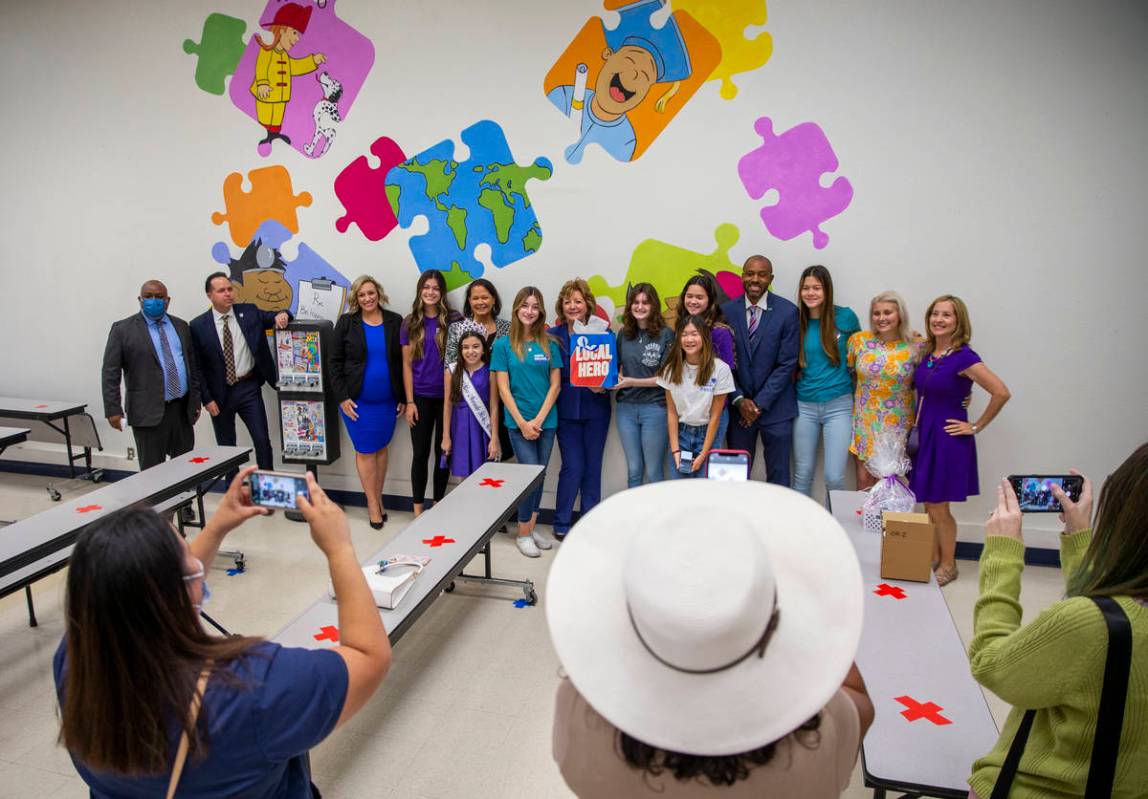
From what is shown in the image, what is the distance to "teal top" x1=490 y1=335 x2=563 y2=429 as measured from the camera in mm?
4473

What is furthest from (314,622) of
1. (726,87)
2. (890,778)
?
(726,87)

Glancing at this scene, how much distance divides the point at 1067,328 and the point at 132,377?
5.77m

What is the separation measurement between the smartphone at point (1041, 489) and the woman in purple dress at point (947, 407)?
1811mm

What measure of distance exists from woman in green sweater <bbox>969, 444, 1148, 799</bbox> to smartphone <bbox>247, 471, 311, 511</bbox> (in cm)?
165

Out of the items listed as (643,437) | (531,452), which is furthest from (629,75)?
(531,452)

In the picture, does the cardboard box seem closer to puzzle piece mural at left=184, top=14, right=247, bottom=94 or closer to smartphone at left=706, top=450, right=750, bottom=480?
smartphone at left=706, top=450, right=750, bottom=480

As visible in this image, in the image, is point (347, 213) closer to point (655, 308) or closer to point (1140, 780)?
point (655, 308)

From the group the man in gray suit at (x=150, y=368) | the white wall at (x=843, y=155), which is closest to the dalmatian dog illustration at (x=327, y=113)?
the white wall at (x=843, y=155)

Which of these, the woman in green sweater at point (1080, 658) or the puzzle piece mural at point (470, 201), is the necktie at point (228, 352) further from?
the woman in green sweater at point (1080, 658)

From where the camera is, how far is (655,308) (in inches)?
172

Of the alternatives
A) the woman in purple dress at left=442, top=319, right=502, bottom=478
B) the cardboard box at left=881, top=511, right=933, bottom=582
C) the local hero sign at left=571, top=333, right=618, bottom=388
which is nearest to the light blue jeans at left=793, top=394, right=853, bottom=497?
the local hero sign at left=571, top=333, right=618, bottom=388

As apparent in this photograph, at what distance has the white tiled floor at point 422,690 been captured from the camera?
2.68 meters

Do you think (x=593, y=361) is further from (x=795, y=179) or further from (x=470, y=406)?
(x=795, y=179)

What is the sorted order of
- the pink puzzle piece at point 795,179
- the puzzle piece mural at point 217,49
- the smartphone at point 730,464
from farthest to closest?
the puzzle piece mural at point 217,49 < the pink puzzle piece at point 795,179 < the smartphone at point 730,464
